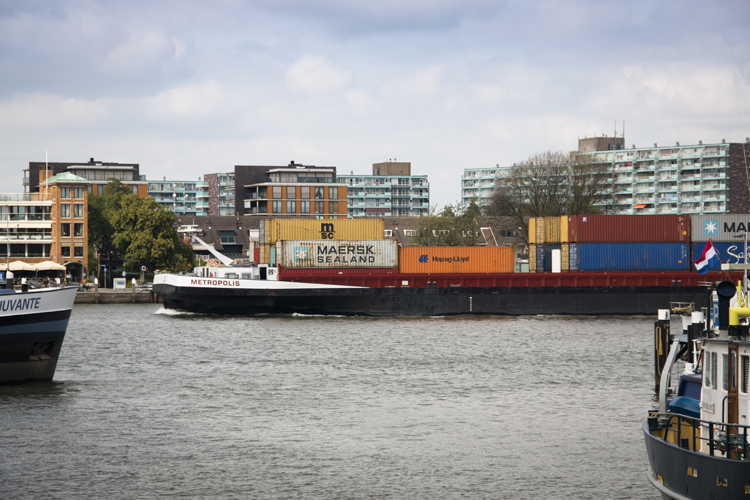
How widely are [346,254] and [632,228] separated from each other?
65.4ft

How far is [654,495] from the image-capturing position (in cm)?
1734

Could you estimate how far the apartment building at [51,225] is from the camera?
93000mm

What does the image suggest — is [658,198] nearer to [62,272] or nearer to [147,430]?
[62,272]

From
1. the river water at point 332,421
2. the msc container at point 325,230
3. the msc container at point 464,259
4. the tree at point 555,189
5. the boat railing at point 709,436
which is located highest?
the tree at point 555,189

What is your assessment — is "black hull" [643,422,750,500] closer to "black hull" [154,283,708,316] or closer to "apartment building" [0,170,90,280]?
"black hull" [154,283,708,316]

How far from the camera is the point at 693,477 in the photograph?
46.5ft

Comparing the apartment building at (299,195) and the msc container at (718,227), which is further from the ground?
the apartment building at (299,195)

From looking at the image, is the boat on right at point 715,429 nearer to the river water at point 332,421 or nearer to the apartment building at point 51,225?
the river water at point 332,421

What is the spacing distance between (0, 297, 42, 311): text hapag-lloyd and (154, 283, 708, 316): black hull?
95.7 feet

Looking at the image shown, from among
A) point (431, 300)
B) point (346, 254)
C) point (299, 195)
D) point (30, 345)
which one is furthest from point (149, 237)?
point (30, 345)

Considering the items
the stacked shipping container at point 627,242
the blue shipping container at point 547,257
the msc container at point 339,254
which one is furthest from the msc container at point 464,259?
the stacked shipping container at point 627,242

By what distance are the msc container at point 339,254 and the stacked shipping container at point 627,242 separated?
12767mm

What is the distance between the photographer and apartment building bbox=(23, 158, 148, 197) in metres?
128

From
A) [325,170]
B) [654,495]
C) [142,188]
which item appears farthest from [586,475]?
[325,170]
